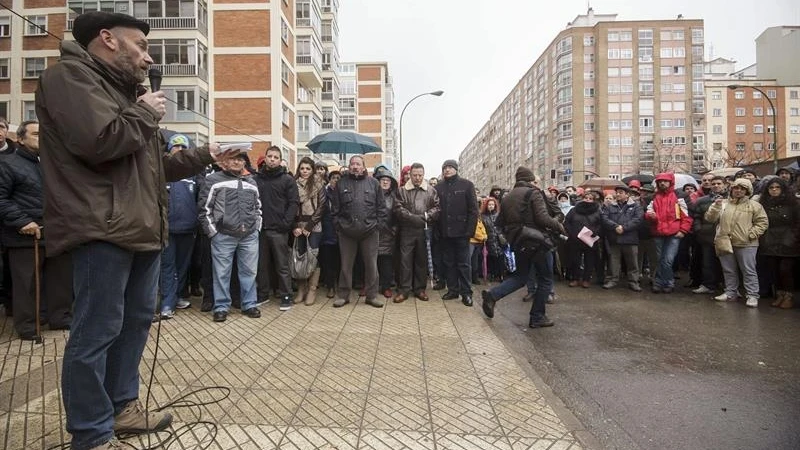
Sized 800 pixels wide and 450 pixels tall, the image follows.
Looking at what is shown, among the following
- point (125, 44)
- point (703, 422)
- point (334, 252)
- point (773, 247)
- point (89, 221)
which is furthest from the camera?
point (334, 252)

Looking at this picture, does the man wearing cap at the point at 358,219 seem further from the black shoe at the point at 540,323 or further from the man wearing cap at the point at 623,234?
the man wearing cap at the point at 623,234

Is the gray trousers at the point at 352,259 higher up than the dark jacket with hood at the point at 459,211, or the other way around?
the dark jacket with hood at the point at 459,211

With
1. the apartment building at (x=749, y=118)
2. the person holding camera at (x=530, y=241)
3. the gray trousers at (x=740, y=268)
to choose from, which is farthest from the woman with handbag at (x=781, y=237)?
the apartment building at (x=749, y=118)

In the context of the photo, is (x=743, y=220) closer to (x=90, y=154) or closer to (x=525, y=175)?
(x=525, y=175)

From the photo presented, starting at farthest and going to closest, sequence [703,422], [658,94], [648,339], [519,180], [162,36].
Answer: [658,94] < [162,36] < [519,180] < [648,339] < [703,422]

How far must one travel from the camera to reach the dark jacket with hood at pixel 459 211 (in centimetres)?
729

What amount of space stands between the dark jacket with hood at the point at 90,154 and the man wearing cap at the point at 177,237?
3774mm

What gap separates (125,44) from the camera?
2.46 meters

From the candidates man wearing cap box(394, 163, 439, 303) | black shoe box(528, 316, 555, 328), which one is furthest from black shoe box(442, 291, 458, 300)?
black shoe box(528, 316, 555, 328)

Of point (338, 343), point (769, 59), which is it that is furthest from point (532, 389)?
point (769, 59)

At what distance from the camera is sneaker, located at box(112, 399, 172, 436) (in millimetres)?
2684

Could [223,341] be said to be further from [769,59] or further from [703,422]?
[769,59]

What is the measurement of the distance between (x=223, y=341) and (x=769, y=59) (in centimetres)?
8095

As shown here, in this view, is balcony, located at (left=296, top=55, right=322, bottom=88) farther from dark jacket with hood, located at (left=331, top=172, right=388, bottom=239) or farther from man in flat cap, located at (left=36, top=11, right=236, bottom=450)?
man in flat cap, located at (left=36, top=11, right=236, bottom=450)
